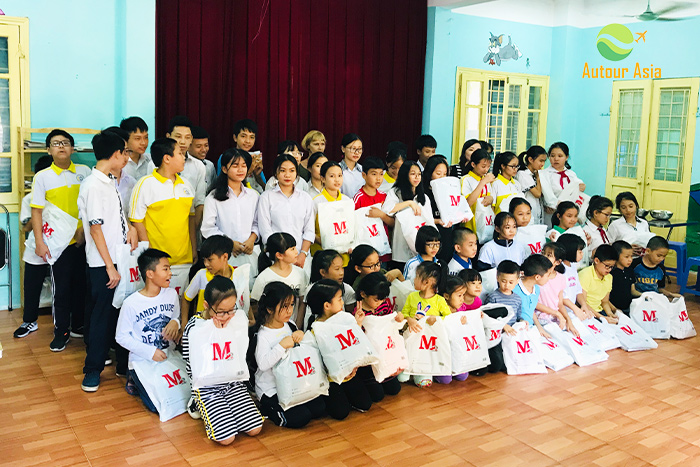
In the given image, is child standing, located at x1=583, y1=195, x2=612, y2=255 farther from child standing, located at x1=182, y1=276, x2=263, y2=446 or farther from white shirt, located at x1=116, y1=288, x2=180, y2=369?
white shirt, located at x1=116, y1=288, x2=180, y2=369

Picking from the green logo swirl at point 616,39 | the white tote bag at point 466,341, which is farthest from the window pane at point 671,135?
the white tote bag at point 466,341

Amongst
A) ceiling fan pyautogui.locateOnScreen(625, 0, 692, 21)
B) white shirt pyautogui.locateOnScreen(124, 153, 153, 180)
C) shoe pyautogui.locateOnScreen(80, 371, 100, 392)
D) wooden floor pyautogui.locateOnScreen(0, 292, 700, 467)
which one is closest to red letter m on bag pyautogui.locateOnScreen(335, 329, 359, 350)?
wooden floor pyautogui.locateOnScreen(0, 292, 700, 467)

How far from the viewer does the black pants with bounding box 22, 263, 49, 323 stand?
4.66 meters

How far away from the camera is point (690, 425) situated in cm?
367

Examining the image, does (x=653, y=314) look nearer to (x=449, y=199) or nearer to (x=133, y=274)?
(x=449, y=199)

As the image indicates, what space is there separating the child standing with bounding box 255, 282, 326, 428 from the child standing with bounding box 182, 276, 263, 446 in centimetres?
12

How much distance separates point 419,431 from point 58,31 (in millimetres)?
4004

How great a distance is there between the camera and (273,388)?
352 cm

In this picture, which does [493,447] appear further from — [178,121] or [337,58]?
[337,58]

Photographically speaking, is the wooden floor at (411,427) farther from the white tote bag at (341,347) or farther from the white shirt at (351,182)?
the white shirt at (351,182)

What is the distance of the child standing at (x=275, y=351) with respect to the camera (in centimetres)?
345

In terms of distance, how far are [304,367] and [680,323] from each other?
130 inches

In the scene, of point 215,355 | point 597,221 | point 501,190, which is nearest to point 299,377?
point 215,355

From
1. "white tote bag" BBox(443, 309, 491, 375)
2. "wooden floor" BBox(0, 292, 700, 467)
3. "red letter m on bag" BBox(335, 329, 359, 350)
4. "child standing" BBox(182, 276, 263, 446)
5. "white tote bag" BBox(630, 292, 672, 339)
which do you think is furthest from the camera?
"white tote bag" BBox(630, 292, 672, 339)
